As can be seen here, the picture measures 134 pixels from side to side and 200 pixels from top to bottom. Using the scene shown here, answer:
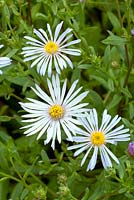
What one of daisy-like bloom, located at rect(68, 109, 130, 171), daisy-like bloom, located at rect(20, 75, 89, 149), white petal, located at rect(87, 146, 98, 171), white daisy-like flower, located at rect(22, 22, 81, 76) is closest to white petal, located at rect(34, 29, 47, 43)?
white daisy-like flower, located at rect(22, 22, 81, 76)

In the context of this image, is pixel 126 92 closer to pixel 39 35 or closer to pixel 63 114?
pixel 63 114

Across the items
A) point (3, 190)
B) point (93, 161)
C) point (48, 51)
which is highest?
point (48, 51)

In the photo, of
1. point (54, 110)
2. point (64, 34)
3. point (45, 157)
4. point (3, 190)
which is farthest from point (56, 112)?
point (3, 190)

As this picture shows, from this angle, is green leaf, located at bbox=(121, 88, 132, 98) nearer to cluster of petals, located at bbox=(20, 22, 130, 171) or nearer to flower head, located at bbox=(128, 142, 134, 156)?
cluster of petals, located at bbox=(20, 22, 130, 171)

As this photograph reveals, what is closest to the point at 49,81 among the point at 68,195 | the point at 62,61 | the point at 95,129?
the point at 62,61

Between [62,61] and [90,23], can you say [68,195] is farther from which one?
[90,23]

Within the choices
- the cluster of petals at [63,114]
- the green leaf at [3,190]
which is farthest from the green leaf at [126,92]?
the green leaf at [3,190]
